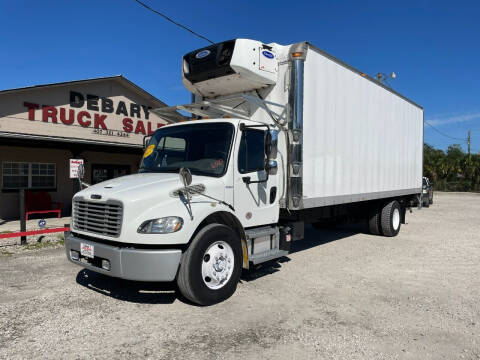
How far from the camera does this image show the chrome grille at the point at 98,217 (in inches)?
156

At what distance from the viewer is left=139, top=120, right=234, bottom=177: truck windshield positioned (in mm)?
4801

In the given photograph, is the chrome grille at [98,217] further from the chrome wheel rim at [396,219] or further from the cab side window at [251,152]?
the chrome wheel rim at [396,219]

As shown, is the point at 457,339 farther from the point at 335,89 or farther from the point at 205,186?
the point at 335,89

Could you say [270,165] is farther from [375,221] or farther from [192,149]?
[375,221]

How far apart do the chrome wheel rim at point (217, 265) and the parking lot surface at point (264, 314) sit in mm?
321

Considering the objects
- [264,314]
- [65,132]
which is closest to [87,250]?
[264,314]

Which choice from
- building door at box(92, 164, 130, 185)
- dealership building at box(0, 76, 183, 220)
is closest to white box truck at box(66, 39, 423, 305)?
dealership building at box(0, 76, 183, 220)

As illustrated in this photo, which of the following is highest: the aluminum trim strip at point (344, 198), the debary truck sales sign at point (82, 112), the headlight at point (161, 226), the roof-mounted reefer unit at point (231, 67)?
the debary truck sales sign at point (82, 112)

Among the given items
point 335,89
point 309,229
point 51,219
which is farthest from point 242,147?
point 51,219

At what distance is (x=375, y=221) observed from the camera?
947 centimetres

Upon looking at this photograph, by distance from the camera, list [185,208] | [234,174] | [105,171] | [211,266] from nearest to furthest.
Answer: [185,208] → [211,266] → [234,174] → [105,171]

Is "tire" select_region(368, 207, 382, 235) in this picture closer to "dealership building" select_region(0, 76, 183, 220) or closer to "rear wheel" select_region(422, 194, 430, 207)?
"dealership building" select_region(0, 76, 183, 220)

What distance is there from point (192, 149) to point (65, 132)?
443 inches

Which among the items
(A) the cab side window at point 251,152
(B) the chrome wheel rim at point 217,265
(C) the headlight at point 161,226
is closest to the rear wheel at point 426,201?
(A) the cab side window at point 251,152
